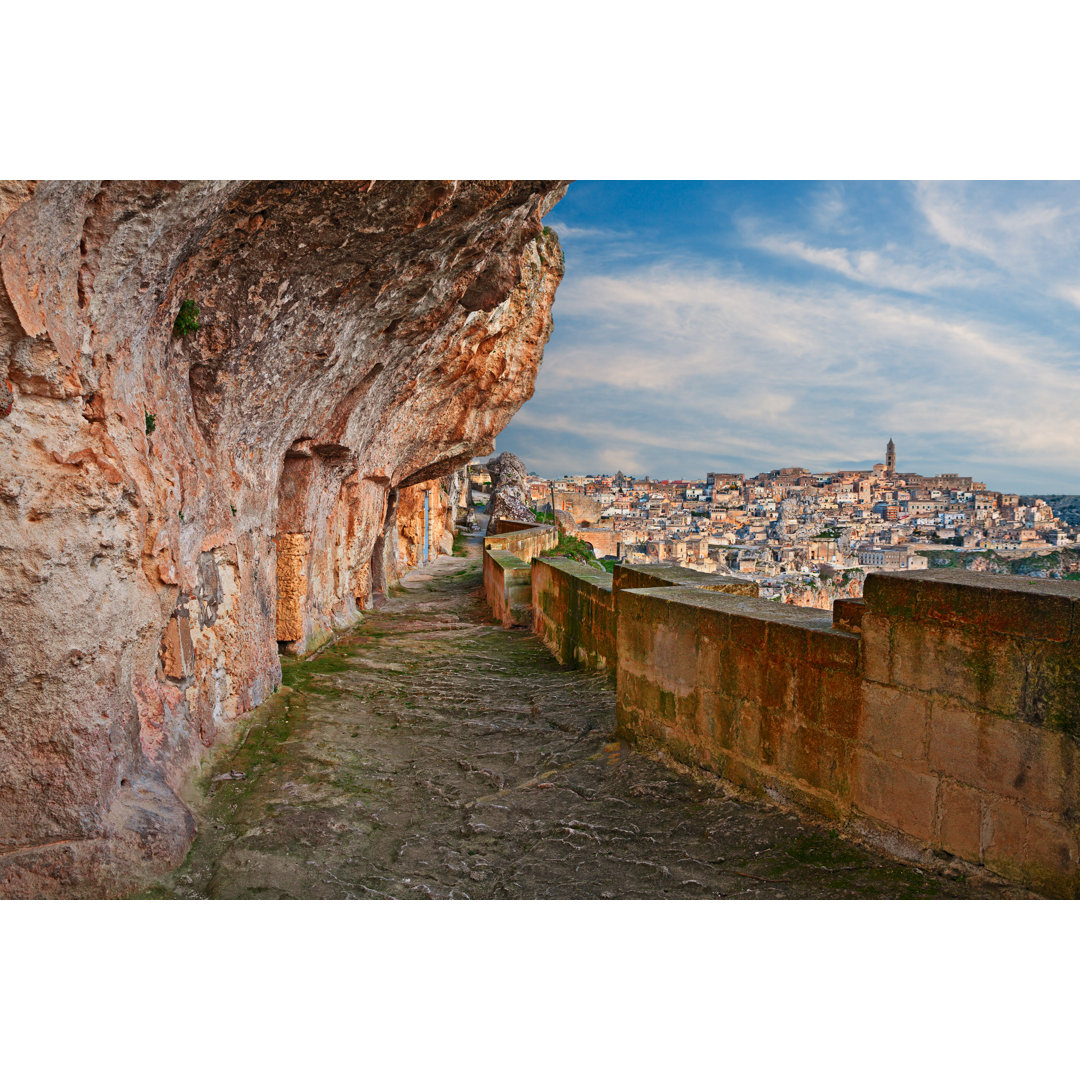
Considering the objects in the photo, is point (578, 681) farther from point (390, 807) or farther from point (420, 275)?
point (420, 275)

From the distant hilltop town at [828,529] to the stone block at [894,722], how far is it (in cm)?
101

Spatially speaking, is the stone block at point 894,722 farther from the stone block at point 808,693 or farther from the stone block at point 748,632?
the stone block at point 748,632

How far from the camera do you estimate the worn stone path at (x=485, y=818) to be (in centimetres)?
333

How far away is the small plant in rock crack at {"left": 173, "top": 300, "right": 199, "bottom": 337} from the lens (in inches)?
185

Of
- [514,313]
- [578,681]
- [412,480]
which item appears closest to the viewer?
[578,681]

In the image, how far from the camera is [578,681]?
695cm

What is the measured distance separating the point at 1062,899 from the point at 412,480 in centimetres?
1329

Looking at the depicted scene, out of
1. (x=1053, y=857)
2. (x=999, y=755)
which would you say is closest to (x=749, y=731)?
(x=999, y=755)

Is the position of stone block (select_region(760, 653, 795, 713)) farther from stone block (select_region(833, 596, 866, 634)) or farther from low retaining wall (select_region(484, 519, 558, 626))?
low retaining wall (select_region(484, 519, 558, 626))

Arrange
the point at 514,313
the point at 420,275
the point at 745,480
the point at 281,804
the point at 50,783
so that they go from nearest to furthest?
the point at 50,783, the point at 281,804, the point at 420,275, the point at 514,313, the point at 745,480

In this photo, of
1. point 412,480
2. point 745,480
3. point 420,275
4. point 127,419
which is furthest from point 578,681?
point 745,480

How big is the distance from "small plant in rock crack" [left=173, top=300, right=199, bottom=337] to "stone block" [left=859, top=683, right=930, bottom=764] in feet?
14.3

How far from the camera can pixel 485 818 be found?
4.18 meters

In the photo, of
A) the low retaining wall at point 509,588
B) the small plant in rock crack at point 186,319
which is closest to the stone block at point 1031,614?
the small plant in rock crack at point 186,319
